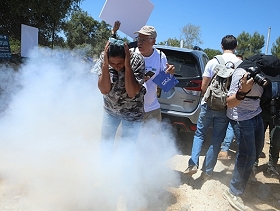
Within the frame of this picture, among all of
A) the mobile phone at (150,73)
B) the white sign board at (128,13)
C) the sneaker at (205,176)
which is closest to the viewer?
the mobile phone at (150,73)

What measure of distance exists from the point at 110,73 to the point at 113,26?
683 millimetres

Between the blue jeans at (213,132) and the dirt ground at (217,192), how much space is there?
229mm

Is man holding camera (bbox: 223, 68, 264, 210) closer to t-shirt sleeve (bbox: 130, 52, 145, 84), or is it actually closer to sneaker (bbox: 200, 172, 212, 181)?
sneaker (bbox: 200, 172, 212, 181)

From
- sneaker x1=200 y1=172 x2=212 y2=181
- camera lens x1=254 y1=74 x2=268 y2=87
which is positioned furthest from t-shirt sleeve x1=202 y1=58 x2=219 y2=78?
sneaker x1=200 y1=172 x2=212 y2=181

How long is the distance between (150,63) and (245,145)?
1326 mm

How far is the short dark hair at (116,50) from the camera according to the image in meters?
2.15

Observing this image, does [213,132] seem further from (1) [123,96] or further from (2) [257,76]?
(1) [123,96]

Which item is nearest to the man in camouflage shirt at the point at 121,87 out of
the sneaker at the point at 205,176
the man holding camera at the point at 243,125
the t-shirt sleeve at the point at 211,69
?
the man holding camera at the point at 243,125

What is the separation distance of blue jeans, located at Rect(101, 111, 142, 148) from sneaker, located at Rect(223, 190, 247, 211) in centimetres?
125

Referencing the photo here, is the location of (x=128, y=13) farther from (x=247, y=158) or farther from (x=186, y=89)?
(x=247, y=158)

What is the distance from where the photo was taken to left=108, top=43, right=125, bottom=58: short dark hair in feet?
7.06

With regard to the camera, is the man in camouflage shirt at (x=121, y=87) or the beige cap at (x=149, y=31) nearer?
the man in camouflage shirt at (x=121, y=87)

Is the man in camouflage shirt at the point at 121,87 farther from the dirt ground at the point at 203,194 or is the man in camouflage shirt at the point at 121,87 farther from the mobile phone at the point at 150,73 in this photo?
the dirt ground at the point at 203,194

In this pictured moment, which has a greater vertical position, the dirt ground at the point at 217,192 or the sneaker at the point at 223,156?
the sneaker at the point at 223,156
